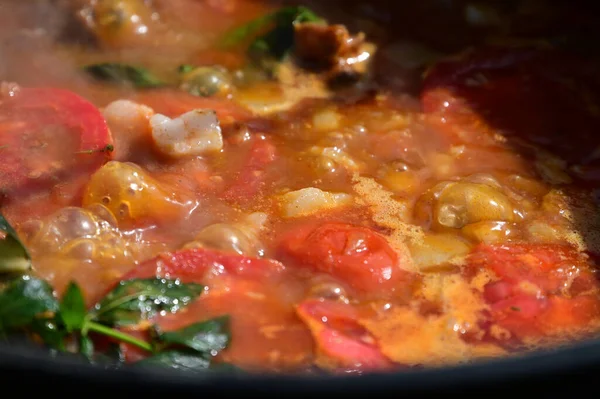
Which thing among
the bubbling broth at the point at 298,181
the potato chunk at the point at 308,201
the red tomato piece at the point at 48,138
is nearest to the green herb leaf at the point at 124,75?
the bubbling broth at the point at 298,181

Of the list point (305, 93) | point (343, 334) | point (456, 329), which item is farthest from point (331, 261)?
point (305, 93)

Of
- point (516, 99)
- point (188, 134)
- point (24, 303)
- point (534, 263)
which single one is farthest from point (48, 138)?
point (516, 99)

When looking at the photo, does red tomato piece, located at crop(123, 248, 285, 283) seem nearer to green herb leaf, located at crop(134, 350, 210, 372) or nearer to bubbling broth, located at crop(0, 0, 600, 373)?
bubbling broth, located at crop(0, 0, 600, 373)

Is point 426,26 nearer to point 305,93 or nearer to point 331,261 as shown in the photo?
point 305,93

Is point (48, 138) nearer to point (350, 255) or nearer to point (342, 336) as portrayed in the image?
point (350, 255)

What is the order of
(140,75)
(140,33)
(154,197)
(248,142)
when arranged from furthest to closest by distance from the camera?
(140,33)
(140,75)
(248,142)
(154,197)

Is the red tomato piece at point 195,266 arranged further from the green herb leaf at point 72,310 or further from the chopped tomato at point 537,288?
the chopped tomato at point 537,288
